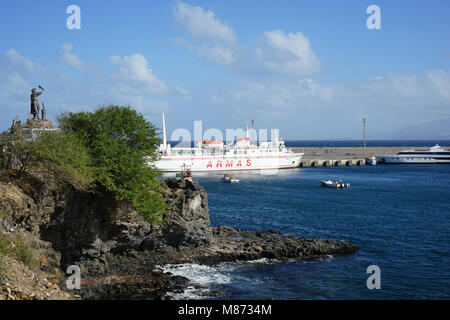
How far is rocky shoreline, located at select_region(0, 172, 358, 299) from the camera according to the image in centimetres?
1881

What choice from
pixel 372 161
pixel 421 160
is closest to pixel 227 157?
pixel 372 161

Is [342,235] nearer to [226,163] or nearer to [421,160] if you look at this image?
[226,163]

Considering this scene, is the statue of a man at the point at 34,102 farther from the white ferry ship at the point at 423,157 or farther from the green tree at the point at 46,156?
the white ferry ship at the point at 423,157

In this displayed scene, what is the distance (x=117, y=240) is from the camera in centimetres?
2283

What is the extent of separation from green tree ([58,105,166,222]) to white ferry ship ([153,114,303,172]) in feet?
172

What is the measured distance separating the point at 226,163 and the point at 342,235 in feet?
176

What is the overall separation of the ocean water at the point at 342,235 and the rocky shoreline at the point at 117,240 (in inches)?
48.8

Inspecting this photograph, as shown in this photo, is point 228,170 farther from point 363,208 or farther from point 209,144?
point 363,208

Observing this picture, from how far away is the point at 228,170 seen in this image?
8312 centimetres

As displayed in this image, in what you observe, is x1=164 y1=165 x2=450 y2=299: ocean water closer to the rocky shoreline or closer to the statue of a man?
the rocky shoreline

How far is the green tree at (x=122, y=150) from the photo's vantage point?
72.4 feet

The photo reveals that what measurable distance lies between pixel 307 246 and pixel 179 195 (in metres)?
9.56

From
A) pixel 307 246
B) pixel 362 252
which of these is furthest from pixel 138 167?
pixel 362 252

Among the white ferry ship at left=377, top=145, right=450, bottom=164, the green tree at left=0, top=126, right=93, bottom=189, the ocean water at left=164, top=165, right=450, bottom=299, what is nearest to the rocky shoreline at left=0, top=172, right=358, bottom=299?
the green tree at left=0, top=126, right=93, bottom=189
